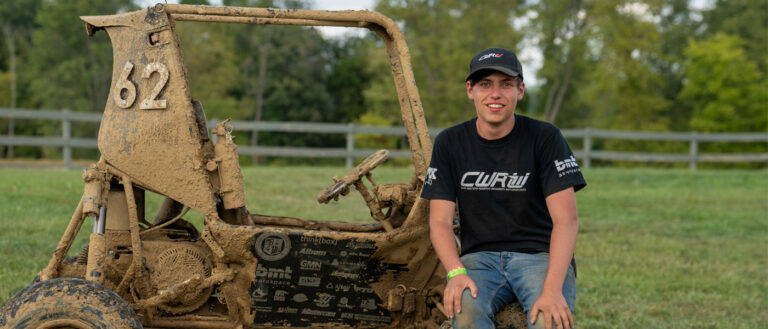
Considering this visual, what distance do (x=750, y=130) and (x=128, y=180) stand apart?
38068 millimetres

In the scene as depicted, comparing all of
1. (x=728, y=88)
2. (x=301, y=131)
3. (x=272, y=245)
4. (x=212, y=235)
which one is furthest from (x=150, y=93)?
(x=728, y=88)

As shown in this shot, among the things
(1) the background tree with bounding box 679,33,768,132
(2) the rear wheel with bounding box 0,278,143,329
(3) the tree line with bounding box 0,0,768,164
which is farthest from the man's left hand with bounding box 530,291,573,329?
(1) the background tree with bounding box 679,33,768,132

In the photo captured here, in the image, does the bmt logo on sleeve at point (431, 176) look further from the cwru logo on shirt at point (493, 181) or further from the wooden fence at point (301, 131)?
the wooden fence at point (301, 131)

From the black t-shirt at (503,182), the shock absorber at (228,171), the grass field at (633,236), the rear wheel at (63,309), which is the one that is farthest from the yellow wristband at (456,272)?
the grass field at (633,236)

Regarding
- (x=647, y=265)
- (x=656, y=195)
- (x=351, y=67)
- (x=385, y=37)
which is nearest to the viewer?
(x=385, y=37)

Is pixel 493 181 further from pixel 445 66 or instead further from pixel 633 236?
pixel 445 66

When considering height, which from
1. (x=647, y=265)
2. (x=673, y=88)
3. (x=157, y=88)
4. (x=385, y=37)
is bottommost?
(x=647, y=265)

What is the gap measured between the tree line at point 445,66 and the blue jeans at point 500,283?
86.5ft

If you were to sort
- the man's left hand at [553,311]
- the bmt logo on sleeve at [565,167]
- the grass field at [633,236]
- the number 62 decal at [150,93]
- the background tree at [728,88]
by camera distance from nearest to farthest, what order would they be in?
the man's left hand at [553,311]
the bmt logo on sleeve at [565,167]
the number 62 decal at [150,93]
the grass field at [633,236]
the background tree at [728,88]

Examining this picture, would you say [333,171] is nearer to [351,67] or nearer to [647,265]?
[647,265]

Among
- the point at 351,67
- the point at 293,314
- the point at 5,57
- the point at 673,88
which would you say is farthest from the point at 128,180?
the point at 5,57

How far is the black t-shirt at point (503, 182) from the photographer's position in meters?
3.07

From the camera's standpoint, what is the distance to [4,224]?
7527 millimetres

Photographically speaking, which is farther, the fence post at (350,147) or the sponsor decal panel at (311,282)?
the fence post at (350,147)
